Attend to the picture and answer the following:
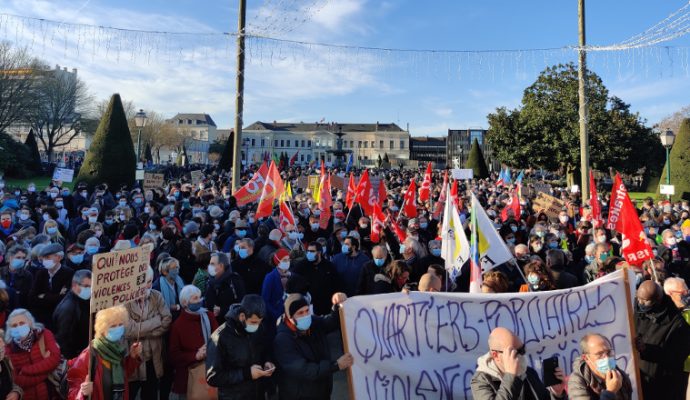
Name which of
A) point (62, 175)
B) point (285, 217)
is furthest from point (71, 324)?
point (62, 175)

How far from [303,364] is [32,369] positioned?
2.01 m

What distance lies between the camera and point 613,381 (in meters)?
3.17

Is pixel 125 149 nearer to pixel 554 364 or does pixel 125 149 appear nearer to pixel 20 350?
pixel 20 350

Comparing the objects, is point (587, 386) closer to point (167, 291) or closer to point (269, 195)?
point (167, 291)

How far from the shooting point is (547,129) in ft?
102

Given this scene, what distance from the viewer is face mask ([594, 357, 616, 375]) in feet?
10.6

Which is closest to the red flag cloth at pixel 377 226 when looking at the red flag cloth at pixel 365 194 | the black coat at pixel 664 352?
the red flag cloth at pixel 365 194

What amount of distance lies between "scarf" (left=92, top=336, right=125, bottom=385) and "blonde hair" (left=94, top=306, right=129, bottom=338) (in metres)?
0.06

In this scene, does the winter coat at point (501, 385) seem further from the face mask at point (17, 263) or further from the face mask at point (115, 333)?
the face mask at point (17, 263)

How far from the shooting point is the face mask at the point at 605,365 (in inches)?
127

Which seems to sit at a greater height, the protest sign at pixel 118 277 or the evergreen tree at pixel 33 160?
the evergreen tree at pixel 33 160

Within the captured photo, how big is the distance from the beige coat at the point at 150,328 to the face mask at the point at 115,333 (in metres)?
0.57

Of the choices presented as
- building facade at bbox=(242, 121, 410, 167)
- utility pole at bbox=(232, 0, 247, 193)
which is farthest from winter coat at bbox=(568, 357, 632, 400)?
building facade at bbox=(242, 121, 410, 167)

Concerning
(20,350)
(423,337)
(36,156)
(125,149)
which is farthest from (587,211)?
(36,156)
